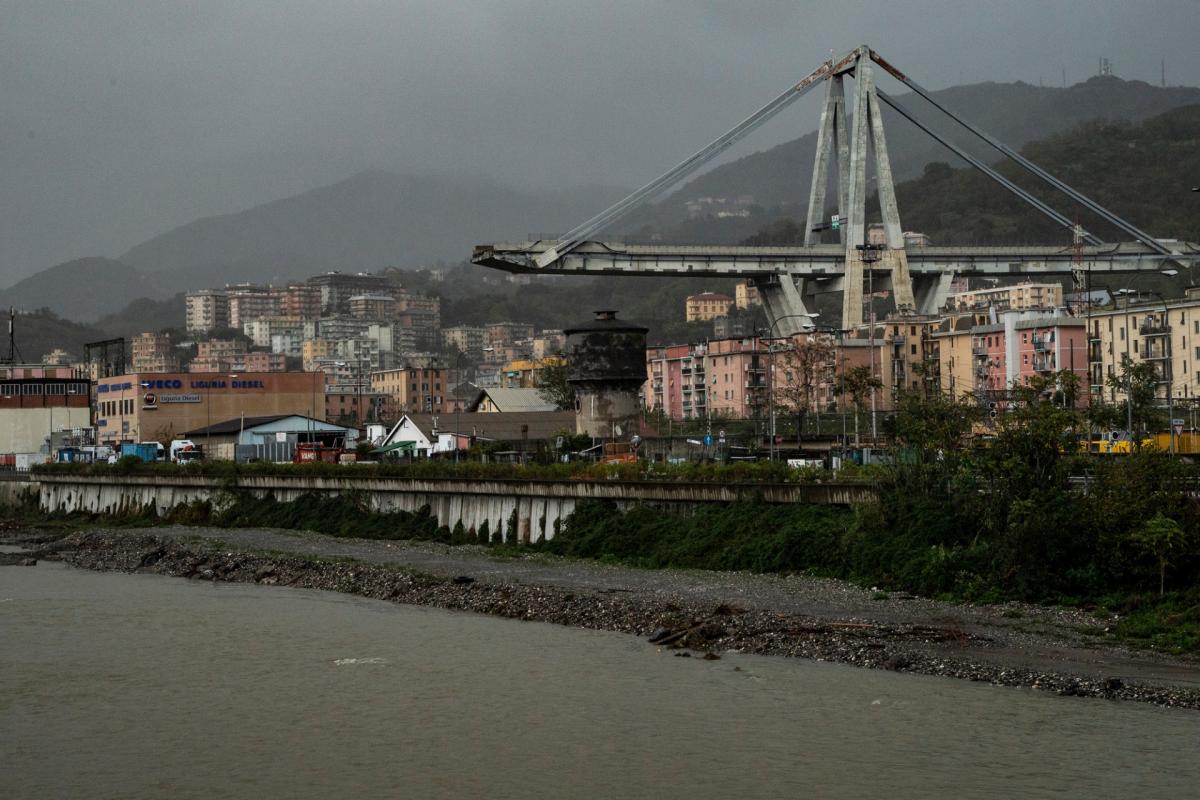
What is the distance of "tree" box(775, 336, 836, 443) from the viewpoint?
80.9 metres

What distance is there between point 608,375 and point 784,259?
178ft

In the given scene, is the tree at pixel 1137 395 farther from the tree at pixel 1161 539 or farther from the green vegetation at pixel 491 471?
the green vegetation at pixel 491 471

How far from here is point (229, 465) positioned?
224 feet

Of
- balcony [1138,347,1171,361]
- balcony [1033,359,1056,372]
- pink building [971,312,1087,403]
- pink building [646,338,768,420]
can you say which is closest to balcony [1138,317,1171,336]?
balcony [1138,347,1171,361]

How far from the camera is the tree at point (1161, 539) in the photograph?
2934 cm

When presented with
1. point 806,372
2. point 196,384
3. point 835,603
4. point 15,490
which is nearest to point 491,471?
point 835,603

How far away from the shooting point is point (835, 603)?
3200 centimetres

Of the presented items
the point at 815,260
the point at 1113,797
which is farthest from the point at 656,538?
the point at 815,260

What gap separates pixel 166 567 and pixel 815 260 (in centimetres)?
8045

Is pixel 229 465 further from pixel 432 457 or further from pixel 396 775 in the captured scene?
pixel 396 775

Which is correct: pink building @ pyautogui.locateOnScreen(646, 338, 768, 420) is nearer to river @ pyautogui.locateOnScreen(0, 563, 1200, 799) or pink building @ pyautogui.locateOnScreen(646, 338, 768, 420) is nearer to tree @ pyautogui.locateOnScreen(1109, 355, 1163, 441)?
tree @ pyautogui.locateOnScreen(1109, 355, 1163, 441)

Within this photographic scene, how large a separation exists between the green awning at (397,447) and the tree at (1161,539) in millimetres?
50754

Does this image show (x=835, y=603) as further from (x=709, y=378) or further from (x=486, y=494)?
(x=709, y=378)

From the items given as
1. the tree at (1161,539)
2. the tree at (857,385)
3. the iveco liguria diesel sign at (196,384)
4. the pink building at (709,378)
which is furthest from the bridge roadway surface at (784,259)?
the tree at (1161,539)
